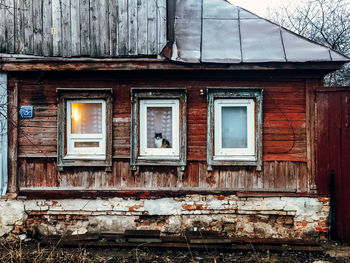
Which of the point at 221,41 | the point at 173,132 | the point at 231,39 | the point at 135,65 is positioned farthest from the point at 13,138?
the point at 231,39

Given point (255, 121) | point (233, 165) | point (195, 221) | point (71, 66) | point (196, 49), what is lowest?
point (195, 221)

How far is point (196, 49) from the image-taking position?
17.2 ft

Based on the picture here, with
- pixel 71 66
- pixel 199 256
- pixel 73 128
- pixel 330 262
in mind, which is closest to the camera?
pixel 330 262

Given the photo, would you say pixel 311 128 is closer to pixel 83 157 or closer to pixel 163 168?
pixel 163 168

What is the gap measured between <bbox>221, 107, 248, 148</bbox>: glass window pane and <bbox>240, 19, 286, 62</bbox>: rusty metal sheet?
0.99 meters

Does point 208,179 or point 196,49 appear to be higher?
point 196,49

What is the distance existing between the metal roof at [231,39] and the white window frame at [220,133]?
0.80m

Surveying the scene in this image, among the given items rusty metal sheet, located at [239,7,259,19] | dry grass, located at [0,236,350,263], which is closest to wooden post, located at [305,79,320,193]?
dry grass, located at [0,236,350,263]

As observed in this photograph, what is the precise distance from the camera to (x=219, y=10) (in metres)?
5.76

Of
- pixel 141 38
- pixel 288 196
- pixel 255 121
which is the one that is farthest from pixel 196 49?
pixel 288 196

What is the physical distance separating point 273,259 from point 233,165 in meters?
1.68

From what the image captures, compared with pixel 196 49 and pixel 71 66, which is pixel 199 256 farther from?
pixel 71 66

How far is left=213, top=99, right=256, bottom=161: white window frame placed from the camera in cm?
539

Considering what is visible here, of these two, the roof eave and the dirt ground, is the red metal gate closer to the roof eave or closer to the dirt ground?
the roof eave
